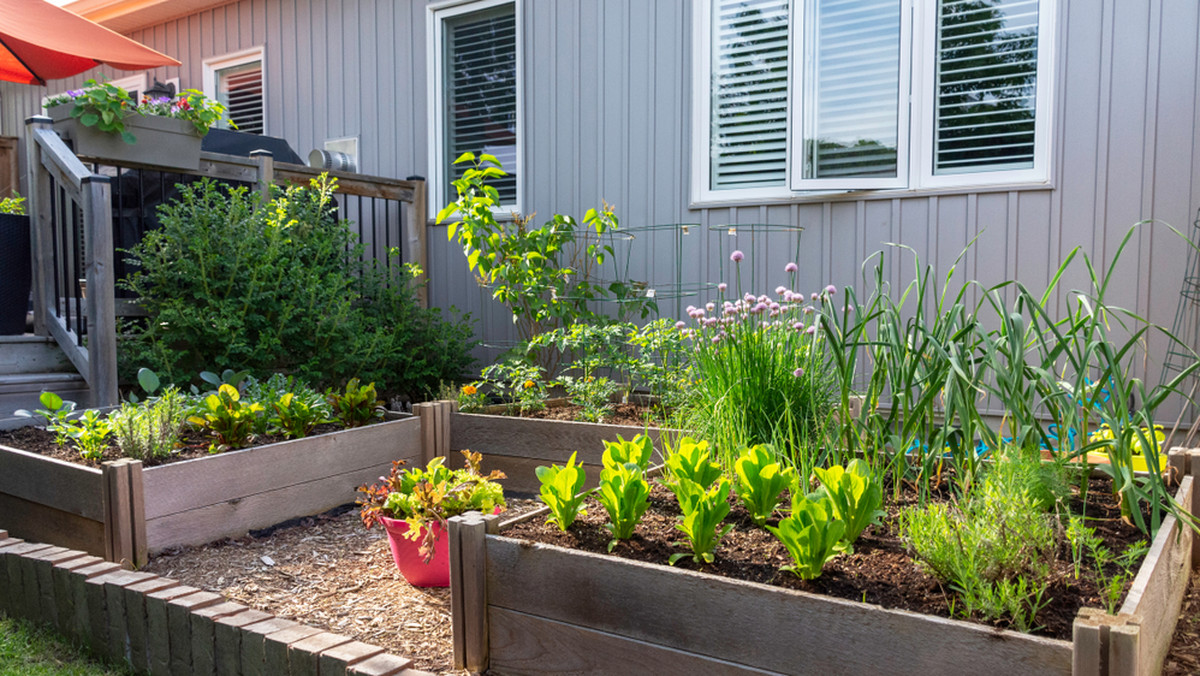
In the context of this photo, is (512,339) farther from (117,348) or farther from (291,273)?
(117,348)

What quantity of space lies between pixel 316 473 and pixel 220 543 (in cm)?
44

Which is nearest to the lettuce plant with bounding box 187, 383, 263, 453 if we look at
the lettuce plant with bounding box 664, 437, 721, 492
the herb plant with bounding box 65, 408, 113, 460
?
the herb plant with bounding box 65, 408, 113, 460

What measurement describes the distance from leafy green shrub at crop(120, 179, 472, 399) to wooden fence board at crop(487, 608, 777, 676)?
8.50ft

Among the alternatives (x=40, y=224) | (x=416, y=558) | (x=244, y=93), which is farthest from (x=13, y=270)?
(x=244, y=93)

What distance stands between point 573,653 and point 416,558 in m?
0.82

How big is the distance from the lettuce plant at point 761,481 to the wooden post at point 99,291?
9.86ft

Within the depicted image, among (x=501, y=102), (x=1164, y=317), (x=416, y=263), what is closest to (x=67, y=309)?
(x=416, y=263)

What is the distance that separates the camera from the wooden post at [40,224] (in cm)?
394

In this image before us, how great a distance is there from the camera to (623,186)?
16.5ft

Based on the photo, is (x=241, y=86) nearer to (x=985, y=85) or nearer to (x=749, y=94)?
(x=749, y=94)

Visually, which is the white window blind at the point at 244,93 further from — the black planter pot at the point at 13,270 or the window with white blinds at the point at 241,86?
the black planter pot at the point at 13,270

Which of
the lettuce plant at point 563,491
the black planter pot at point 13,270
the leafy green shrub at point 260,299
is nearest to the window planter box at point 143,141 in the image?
the leafy green shrub at point 260,299

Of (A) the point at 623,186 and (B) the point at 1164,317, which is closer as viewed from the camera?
(B) the point at 1164,317

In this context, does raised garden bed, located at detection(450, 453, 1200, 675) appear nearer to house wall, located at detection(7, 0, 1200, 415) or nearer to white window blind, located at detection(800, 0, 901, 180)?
house wall, located at detection(7, 0, 1200, 415)
